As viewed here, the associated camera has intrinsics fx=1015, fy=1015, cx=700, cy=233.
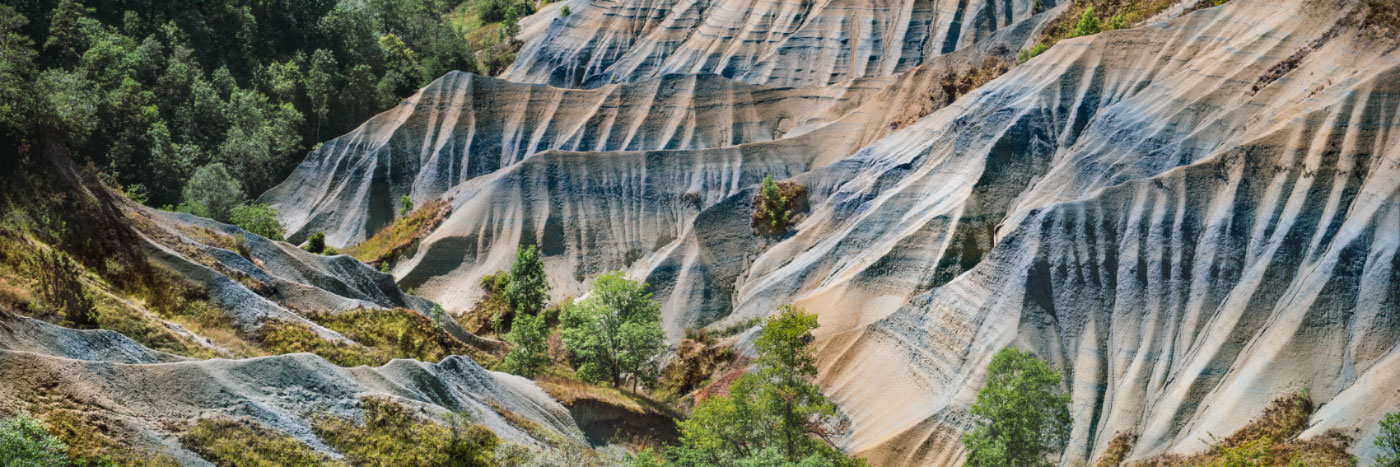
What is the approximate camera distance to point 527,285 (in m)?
52.8

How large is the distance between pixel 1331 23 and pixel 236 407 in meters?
43.2

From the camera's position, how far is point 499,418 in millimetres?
31266

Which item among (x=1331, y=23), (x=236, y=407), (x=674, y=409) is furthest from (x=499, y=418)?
(x=1331, y=23)

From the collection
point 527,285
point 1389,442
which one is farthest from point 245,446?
point 1389,442

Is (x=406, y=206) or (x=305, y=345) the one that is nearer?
(x=305, y=345)

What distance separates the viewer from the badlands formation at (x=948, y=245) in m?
30.9

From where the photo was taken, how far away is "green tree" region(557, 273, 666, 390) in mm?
41000

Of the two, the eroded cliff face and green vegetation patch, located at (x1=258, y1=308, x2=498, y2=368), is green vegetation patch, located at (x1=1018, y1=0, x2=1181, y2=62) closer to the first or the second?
the eroded cliff face

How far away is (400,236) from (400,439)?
130 feet

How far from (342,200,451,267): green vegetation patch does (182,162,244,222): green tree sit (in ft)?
23.5

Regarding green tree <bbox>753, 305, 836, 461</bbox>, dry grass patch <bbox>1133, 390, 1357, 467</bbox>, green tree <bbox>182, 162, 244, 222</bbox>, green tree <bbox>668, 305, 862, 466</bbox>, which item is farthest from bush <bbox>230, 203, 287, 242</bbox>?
dry grass patch <bbox>1133, 390, 1357, 467</bbox>

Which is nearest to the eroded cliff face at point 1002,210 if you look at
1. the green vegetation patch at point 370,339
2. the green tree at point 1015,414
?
the green tree at point 1015,414

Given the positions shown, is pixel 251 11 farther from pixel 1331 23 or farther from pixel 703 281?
pixel 1331 23

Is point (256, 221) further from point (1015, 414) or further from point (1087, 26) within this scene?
point (1087, 26)
